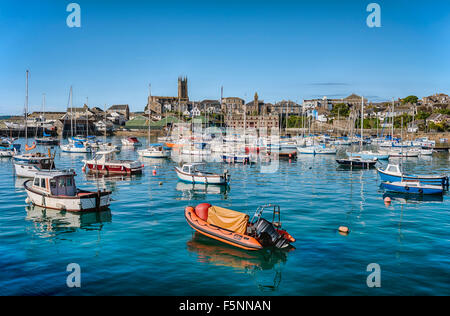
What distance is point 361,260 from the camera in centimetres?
1994

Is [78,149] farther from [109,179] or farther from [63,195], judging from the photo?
[63,195]

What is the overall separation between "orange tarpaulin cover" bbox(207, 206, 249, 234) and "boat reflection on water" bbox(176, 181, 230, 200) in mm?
13569

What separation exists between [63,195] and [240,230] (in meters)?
16.0

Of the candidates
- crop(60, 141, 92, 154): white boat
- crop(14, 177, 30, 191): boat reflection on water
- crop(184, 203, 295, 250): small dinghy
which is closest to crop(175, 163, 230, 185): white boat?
crop(14, 177, 30, 191): boat reflection on water

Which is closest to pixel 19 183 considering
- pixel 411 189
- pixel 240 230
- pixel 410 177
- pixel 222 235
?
pixel 222 235

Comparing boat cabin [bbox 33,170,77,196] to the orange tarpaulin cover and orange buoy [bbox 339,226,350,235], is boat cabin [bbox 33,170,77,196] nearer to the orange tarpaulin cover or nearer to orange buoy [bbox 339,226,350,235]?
the orange tarpaulin cover

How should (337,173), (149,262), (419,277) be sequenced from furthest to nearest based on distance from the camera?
(337,173), (149,262), (419,277)

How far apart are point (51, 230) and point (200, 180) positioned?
20127 millimetres

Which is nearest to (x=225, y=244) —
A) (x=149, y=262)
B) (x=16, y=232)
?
(x=149, y=262)

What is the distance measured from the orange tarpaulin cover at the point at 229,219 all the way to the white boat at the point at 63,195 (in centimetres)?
1077

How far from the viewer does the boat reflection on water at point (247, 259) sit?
58.4 feet

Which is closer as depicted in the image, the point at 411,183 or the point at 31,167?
the point at 411,183

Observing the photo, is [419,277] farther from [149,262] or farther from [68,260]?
[68,260]

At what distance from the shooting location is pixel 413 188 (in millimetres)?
37625
